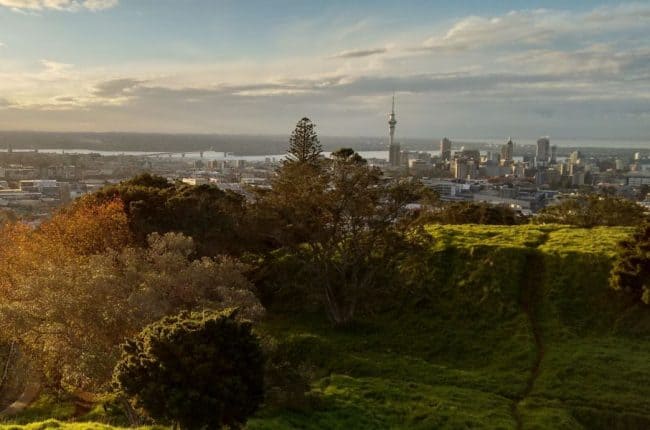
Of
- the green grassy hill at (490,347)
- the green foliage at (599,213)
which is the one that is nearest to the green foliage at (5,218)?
the green grassy hill at (490,347)

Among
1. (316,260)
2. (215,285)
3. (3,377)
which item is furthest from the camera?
(316,260)

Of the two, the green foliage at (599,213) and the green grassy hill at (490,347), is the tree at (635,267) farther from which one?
the green foliage at (599,213)

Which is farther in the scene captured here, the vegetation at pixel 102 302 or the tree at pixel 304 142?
the tree at pixel 304 142

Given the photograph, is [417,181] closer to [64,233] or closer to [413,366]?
[413,366]

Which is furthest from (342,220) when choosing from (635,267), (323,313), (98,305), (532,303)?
(635,267)

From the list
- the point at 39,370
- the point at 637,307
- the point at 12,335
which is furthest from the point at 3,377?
the point at 637,307

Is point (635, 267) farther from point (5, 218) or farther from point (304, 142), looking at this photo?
point (5, 218)
